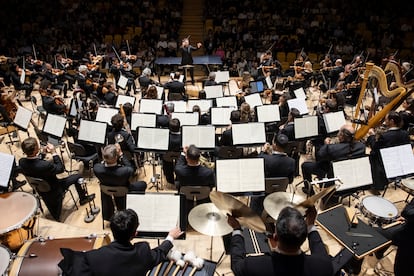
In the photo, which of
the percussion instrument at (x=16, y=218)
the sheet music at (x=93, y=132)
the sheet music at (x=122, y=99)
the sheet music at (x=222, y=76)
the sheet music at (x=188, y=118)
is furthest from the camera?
the sheet music at (x=222, y=76)

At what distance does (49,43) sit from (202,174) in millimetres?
15170

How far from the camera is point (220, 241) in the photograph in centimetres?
545

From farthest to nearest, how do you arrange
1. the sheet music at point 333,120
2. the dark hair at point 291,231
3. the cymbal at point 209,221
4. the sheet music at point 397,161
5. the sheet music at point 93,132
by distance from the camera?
the sheet music at point 333,120
the sheet music at point 93,132
the sheet music at point 397,161
the cymbal at point 209,221
the dark hair at point 291,231

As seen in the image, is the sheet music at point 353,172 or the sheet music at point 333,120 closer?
the sheet music at point 353,172

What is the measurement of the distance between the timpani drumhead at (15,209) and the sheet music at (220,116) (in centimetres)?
431

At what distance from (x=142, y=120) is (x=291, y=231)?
538 cm

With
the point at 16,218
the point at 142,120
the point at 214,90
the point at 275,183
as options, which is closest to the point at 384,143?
the point at 275,183

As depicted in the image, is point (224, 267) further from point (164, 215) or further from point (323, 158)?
point (323, 158)

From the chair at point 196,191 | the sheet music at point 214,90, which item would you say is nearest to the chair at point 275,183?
the chair at point 196,191

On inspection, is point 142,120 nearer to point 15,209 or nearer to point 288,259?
point 15,209

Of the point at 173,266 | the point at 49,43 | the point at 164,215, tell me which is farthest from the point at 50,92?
the point at 49,43

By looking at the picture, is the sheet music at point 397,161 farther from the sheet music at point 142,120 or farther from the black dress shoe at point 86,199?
the black dress shoe at point 86,199

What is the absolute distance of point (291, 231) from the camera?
2.56m

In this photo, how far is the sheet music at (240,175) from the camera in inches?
191
